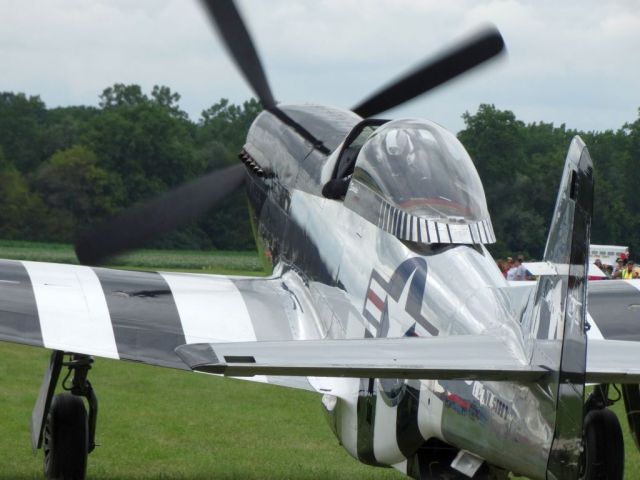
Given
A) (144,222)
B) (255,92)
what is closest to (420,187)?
(144,222)

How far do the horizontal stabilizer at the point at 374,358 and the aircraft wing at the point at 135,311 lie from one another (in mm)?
1783

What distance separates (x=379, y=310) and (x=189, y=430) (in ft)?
15.2

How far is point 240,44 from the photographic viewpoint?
10352 millimetres

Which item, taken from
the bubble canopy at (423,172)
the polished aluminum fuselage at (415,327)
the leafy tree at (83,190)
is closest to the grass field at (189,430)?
the polished aluminum fuselage at (415,327)

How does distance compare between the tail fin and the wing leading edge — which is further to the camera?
the tail fin

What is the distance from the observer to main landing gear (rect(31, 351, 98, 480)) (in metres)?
7.61

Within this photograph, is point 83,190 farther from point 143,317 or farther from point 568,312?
point 568,312

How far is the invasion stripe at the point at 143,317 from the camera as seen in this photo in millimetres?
6949

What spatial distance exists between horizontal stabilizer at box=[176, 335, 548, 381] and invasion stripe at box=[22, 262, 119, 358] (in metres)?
2.37

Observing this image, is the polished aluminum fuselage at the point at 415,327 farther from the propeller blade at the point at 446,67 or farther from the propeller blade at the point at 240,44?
the propeller blade at the point at 240,44

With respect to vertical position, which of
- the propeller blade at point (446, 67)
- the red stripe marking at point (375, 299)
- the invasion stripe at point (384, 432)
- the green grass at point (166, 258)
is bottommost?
the green grass at point (166, 258)

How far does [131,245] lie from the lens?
29.8 ft

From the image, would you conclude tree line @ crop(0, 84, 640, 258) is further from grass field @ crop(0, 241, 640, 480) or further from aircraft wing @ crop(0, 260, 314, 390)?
aircraft wing @ crop(0, 260, 314, 390)

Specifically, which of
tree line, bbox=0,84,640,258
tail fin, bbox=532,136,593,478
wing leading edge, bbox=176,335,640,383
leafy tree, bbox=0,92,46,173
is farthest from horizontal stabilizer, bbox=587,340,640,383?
leafy tree, bbox=0,92,46,173
